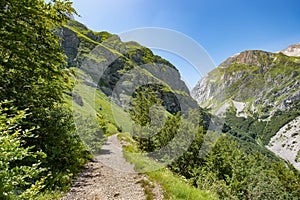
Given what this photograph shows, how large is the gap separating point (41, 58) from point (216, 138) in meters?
22.1

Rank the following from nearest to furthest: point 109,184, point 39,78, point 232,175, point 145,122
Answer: point 39,78, point 109,184, point 145,122, point 232,175

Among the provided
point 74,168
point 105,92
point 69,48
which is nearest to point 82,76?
point 105,92

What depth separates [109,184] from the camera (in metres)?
13.4

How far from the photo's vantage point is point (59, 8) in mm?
13773

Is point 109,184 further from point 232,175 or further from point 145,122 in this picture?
point 232,175

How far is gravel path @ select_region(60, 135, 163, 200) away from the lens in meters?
11.4

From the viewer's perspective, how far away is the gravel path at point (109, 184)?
11.4 m

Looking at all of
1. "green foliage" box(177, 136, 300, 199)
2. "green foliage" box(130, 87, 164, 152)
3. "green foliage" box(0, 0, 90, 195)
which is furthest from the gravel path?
"green foliage" box(177, 136, 300, 199)

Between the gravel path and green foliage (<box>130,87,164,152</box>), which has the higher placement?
green foliage (<box>130,87,164,152</box>)

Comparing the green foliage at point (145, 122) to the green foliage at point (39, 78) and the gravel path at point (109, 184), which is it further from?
the green foliage at point (39, 78)

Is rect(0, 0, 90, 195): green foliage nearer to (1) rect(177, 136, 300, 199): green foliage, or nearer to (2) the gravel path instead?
(2) the gravel path

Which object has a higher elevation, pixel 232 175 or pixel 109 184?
pixel 232 175

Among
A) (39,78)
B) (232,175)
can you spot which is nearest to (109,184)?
(39,78)

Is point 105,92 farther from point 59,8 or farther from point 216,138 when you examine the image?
point 59,8
